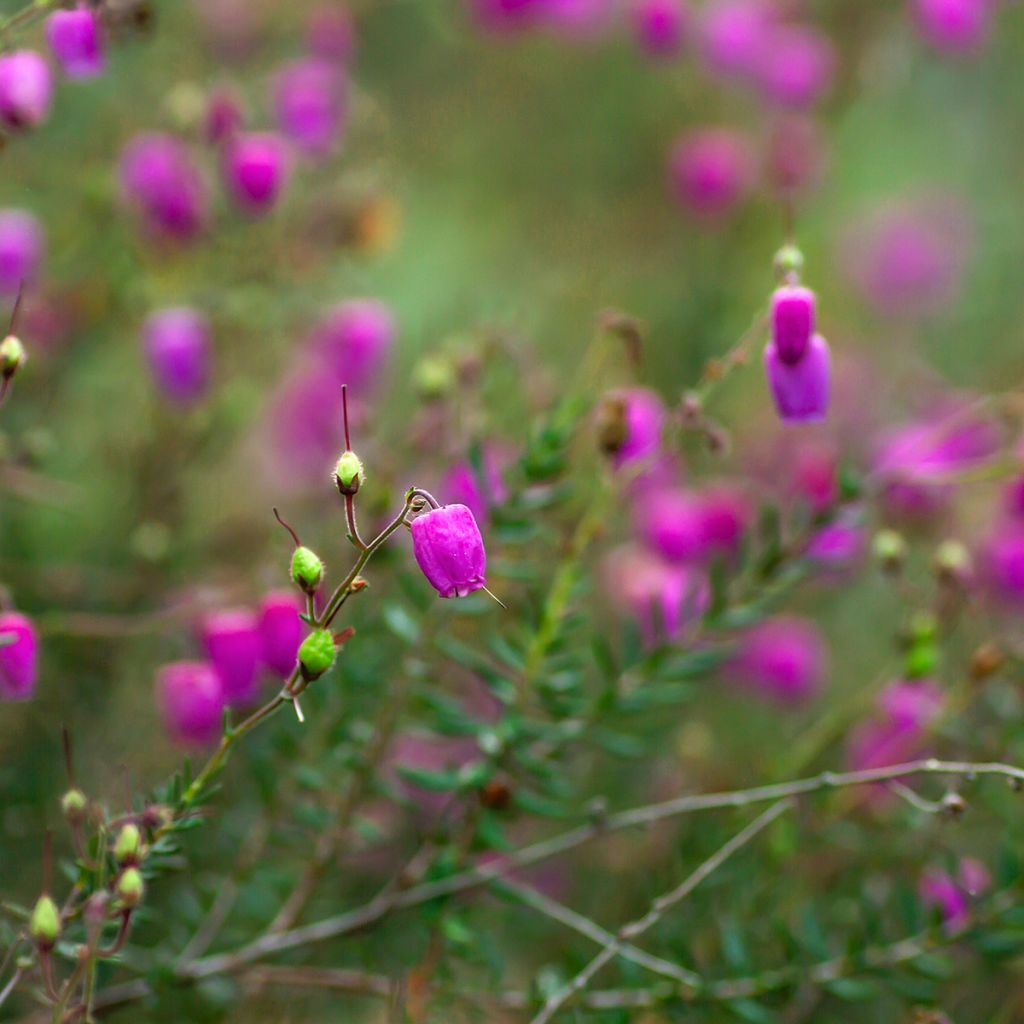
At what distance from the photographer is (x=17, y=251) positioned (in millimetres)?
1272

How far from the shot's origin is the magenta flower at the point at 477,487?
1053mm

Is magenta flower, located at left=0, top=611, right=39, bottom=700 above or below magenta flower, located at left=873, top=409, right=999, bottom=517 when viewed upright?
above

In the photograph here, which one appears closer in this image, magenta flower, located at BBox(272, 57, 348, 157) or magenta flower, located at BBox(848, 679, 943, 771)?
magenta flower, located at BBox(848, 679, 943, 771)

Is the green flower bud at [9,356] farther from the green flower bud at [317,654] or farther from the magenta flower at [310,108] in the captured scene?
the magenta flower at [310,108]

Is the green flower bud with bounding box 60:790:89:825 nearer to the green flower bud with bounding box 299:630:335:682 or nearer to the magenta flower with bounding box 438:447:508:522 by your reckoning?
the green flower bud with bounding box 299:630:335:682

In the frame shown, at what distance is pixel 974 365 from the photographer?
2.05m

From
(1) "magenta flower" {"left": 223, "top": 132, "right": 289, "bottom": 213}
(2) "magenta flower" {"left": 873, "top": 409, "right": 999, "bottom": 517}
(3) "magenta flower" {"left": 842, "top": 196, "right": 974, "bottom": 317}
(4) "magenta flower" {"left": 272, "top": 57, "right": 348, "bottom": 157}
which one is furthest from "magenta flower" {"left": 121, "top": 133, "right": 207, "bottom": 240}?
(3) "magenta flower" {"left": 842, "top": 196, "right": 974, "bottom": 317}

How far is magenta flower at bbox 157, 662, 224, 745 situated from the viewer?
40.3 inches

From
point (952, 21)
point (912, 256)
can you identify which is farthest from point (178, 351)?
point (912, 256)

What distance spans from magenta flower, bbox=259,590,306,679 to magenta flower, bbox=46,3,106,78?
1.39ft

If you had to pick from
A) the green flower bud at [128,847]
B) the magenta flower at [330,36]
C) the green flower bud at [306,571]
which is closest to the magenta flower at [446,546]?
the green flower bud at [306,571]

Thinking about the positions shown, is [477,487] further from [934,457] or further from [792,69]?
[792,69]

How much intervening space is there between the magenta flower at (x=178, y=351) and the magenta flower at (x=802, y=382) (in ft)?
2.18

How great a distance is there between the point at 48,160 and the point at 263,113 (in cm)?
27
